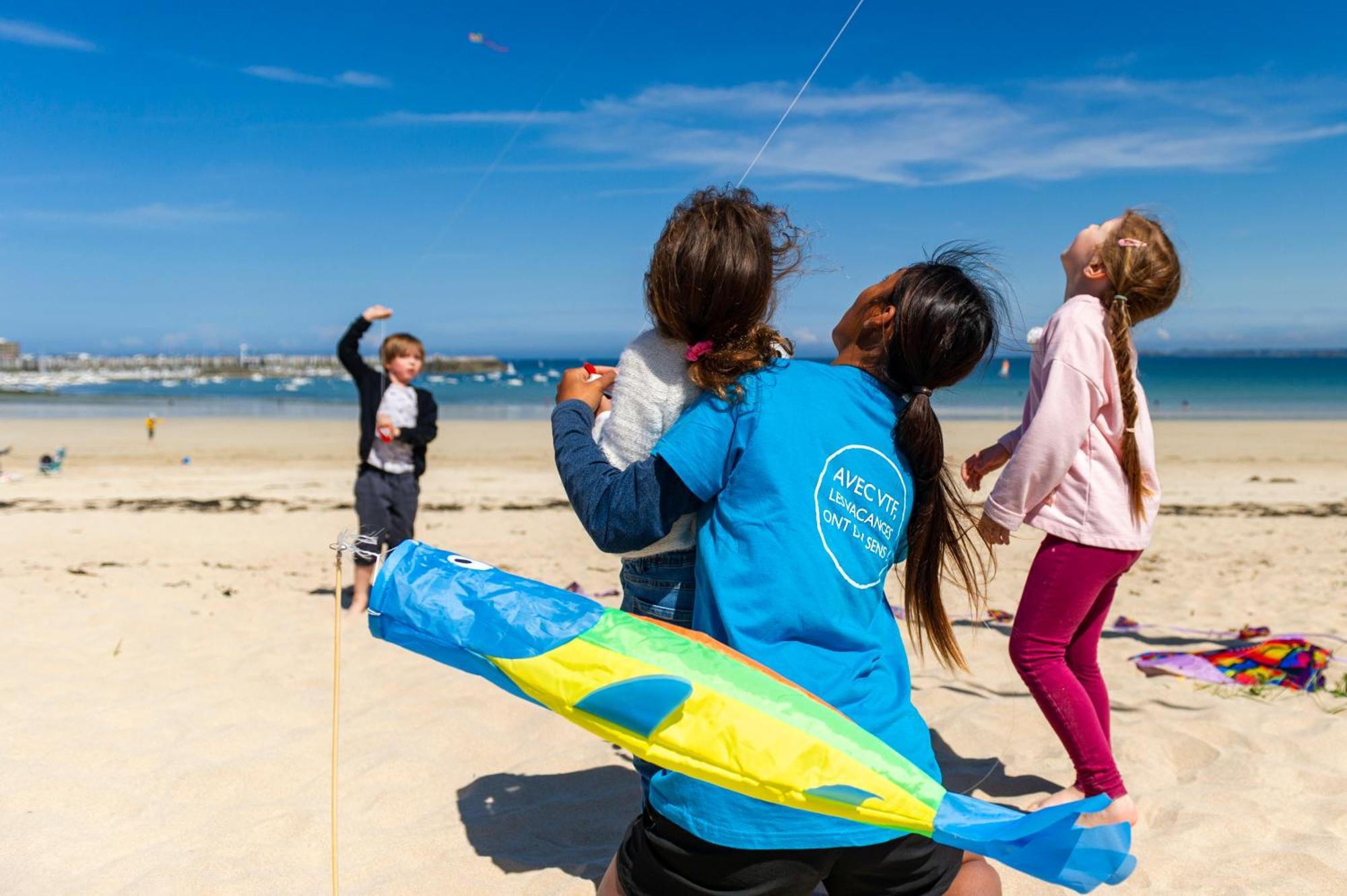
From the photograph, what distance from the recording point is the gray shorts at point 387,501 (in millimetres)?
6340

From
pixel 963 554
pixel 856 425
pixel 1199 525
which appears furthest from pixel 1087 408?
pixel 1199 525

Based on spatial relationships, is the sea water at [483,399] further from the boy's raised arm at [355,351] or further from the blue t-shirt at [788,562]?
the blue t-shirt at [788,562]

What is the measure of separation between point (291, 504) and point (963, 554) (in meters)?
10.1

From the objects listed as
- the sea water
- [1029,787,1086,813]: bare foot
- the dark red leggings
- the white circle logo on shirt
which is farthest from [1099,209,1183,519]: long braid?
the sea water

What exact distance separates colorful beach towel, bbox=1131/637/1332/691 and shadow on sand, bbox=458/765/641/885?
9.00ft

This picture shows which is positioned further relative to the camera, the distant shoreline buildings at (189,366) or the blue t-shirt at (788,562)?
the distant shoreline buildings at (189,366)

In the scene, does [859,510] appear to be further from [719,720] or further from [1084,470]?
[1084,470]

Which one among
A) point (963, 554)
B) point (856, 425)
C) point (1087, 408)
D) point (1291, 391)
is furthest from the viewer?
point (1291, 391)

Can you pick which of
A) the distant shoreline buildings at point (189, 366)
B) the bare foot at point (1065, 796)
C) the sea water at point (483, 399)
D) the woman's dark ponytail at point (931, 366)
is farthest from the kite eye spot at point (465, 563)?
the distant shoreline buildings at point (189, 366)

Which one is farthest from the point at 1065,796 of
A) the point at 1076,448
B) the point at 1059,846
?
the point at 1059,846

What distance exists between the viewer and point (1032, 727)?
424 centimetres

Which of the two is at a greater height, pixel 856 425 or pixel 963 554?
pixel 856 425

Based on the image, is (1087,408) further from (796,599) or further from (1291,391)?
(1291,391)

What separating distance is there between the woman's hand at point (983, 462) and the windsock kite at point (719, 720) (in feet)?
4.72
